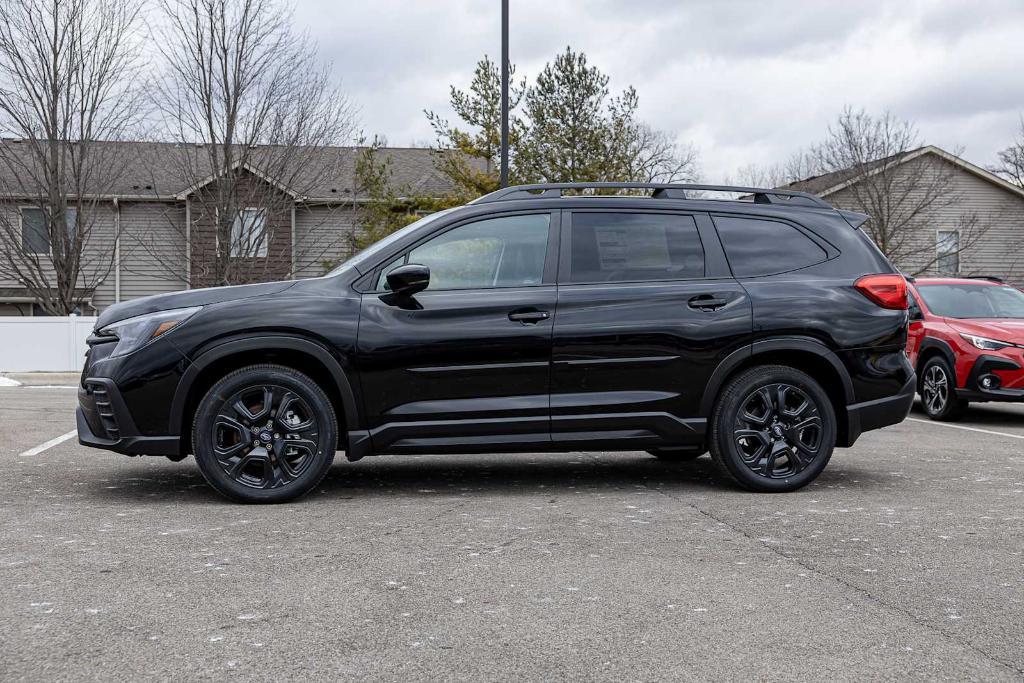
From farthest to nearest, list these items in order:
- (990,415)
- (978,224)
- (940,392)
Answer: (978,224), (990,415), (940,392)

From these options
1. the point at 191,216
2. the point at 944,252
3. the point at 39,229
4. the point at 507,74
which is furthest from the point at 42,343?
the point at 944,252

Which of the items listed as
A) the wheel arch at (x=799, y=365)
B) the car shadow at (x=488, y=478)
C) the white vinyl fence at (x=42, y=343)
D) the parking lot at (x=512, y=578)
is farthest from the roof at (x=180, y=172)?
the wheel arch at (x=799, y=365)

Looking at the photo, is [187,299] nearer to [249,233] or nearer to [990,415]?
[990,415]

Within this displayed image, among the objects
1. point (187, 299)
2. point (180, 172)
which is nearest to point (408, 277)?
point (187, 299)

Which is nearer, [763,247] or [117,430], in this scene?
[117,430]

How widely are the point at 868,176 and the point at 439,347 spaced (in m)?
32.0

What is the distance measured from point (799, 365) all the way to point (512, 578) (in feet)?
9.69

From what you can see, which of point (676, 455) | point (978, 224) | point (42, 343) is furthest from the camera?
point (978, 224)

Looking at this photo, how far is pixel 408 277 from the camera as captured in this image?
6023 mm

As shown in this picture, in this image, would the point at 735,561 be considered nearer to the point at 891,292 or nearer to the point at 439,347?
the point at 439,347

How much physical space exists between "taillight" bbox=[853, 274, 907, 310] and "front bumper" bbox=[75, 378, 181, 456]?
423 centimetres

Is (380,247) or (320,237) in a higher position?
(320,237)

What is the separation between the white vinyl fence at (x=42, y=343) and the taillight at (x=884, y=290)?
61.5ft

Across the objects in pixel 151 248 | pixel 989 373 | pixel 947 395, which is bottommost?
pixel 947 395
